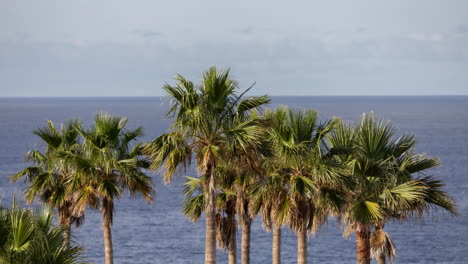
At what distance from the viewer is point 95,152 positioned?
80.2 feet

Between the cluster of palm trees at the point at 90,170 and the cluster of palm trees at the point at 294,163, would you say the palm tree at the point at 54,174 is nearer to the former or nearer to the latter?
the cluster of palm trees at the point at 90,170

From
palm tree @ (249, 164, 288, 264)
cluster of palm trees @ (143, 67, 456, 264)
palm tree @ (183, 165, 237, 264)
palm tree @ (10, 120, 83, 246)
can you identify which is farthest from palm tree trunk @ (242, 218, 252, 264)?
palm tree @ (10, 120, 83, 246)

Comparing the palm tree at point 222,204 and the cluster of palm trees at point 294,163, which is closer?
the cluster of palm trees at point 294,163

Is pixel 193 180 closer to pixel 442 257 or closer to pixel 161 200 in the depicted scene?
pixel 442 257

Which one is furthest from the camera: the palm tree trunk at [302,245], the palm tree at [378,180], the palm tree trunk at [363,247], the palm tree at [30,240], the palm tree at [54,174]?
the palm tree at [54,174]

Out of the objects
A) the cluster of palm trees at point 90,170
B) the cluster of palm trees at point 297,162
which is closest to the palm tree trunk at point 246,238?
the cluster of palm trees at point 297,162

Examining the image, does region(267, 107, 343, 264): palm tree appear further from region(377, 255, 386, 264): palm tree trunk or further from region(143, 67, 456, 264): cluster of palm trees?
region(377, 255, 386, 264): palm tree trunk

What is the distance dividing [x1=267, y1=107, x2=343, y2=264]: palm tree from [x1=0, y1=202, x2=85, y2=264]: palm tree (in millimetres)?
8139

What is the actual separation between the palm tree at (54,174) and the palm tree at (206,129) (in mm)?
5655

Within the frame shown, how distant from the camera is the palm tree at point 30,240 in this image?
14.1 metres

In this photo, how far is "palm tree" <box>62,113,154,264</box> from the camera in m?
24.4

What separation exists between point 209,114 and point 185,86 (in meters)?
0.95

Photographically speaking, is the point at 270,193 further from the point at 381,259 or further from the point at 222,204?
the point at 381,259

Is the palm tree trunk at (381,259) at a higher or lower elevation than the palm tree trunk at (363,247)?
lower
